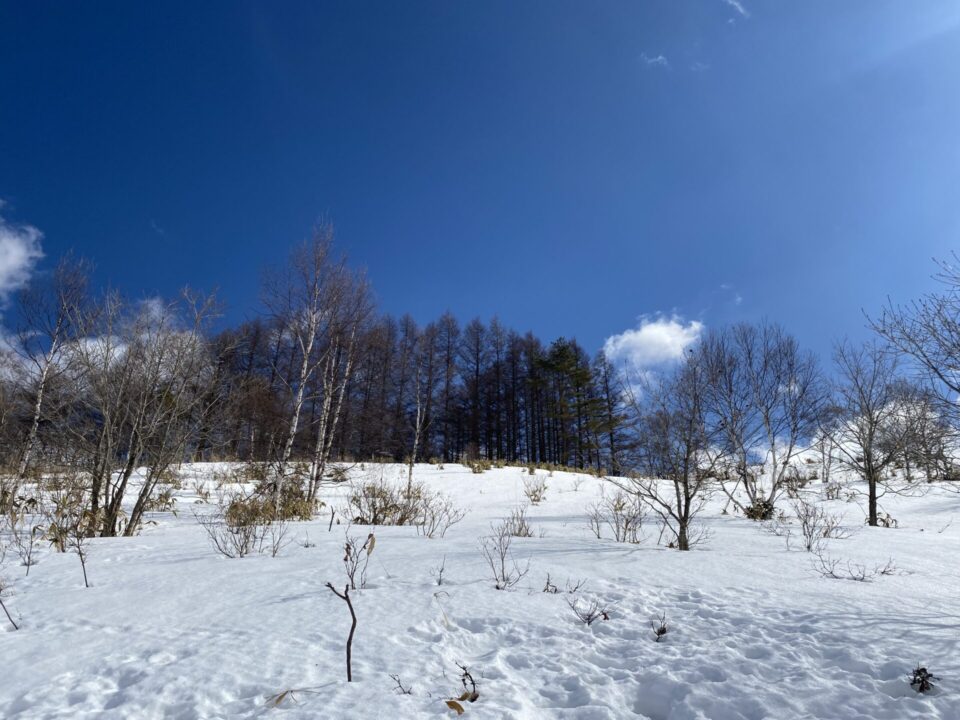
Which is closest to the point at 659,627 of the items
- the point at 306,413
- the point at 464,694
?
the point at 464,694

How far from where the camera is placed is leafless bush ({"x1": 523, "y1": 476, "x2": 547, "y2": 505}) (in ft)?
38.5

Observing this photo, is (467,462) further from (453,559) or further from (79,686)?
(79,686)

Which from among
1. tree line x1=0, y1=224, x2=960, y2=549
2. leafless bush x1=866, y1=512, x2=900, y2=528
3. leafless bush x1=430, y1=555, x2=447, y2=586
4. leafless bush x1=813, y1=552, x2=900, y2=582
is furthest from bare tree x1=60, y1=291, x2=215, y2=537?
leafless bush x1=866, y1=512, x2=900, y2=528

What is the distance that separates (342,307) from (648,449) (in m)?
9.16

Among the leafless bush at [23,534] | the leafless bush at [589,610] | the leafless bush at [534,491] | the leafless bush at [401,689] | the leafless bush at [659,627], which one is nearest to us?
the leafless bush at [401,689]

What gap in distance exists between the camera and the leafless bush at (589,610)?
8.79 feet

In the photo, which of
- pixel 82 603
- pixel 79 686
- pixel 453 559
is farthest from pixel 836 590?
pixel 82 603

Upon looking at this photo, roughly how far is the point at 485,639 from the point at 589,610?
759 mm

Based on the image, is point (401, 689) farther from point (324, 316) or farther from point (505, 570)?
point (324, 316)

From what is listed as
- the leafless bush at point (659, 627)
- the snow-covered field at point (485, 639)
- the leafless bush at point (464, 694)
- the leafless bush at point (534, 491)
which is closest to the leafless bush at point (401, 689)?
the snow-covered field at point (485, 639)

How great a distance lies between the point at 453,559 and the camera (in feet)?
13.3

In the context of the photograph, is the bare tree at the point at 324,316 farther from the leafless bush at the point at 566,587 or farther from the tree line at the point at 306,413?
the leafless bush at the point at 566,587

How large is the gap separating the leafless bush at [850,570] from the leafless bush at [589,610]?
1.84 metres

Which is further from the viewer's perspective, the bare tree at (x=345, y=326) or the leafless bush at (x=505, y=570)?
the bare tree at (x=345, y=326)
